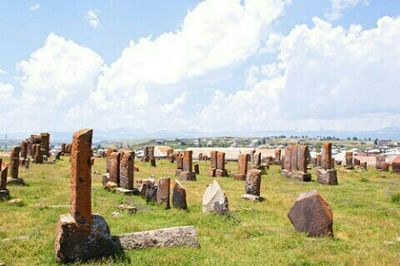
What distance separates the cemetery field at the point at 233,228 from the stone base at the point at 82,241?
0.34m

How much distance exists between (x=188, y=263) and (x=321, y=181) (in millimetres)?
22663

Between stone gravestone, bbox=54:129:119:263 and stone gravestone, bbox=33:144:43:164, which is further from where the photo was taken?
stone gravestone, bbox=33:144:43:164

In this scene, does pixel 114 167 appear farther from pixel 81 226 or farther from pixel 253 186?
pixel 81 226

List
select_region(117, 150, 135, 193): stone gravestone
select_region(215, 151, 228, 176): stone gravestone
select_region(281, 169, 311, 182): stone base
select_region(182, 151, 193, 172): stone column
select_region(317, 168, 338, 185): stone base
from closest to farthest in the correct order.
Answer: select_region(117, 150, 135, 193): stone gravestone < select_region(317, 168, 338, 185): stone base < select_region(281, 169, 311, 182): stone base < select_region(182, 151, 193, 172): stone column < select_region(215, 151, 228, 176): stone gravestone

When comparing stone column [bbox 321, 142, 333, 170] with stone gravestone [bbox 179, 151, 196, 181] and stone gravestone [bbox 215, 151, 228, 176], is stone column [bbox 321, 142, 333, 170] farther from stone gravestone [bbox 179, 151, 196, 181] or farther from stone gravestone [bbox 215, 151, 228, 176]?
stone gravestone [bbox 179, 151, 196, 181]

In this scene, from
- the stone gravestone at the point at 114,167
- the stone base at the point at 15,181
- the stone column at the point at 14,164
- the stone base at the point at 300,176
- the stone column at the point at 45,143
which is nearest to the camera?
the stone gravestone at the point at 114,167

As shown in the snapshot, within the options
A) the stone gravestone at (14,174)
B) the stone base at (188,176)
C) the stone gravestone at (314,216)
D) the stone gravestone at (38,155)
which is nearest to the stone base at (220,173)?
the stone base at (188,176)

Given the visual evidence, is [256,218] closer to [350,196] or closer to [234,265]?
[234,265]

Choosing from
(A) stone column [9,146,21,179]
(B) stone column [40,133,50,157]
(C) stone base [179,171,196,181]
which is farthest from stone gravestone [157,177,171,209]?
(B) stone column [40,133,50,157]

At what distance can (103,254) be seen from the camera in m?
11.0

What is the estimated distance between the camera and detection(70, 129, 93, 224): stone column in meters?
11.0

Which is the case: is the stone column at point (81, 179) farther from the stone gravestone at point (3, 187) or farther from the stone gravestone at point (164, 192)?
the stone gravestone at point (3, 187)

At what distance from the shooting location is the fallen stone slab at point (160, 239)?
38.2 feet

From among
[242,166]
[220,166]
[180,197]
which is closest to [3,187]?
[180,197]
